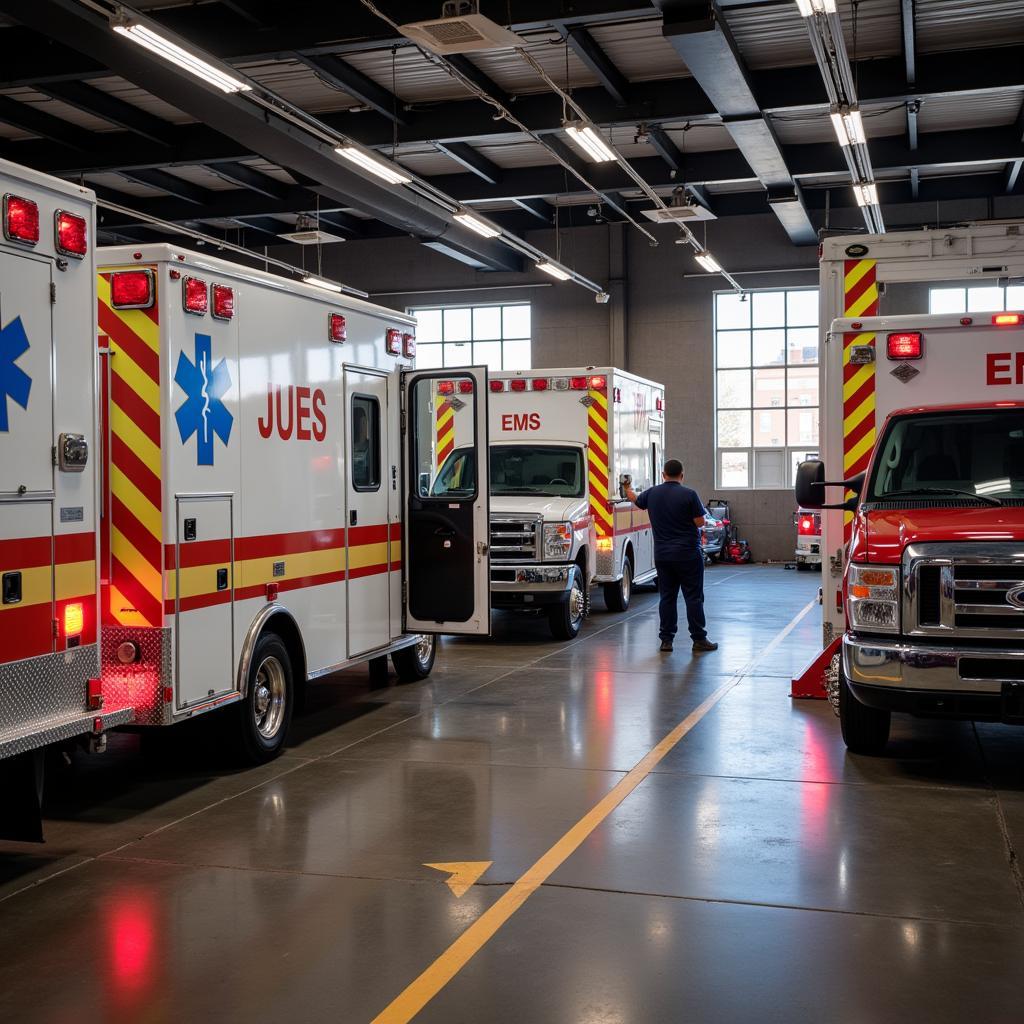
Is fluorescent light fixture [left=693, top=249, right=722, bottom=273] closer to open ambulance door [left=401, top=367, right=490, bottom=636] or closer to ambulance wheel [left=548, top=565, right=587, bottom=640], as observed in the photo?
ambulance wheel [left=548, top=565, right=587, bottom=640]

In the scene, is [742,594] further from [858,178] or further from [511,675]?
[511,675]

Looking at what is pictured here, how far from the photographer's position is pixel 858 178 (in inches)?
702

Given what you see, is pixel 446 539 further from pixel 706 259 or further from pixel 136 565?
pixel 706 259

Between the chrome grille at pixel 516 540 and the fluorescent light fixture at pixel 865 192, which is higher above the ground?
the fluorescent light fixture at pixel 865 192

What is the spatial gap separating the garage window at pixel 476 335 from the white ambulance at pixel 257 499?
1946cm

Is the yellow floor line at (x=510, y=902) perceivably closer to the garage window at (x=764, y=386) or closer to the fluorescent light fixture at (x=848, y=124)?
the fluorescent light fixture at (x=848, y=124)

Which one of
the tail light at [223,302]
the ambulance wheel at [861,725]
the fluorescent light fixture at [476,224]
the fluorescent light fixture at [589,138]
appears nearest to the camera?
the tail light at [223,302]

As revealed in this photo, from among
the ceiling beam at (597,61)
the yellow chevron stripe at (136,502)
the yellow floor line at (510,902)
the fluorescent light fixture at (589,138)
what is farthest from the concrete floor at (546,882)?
the ceiling beam at (597,61)

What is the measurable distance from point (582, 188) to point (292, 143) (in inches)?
293

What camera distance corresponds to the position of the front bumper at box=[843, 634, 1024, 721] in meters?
6.87

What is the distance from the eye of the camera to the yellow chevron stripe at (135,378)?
6.99 meters

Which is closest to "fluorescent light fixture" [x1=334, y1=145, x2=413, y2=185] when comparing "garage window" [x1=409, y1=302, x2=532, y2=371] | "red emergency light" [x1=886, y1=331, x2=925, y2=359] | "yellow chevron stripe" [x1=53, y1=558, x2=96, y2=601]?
"red emergency light" [x1=886, y1=331, x2=925, y2=359]

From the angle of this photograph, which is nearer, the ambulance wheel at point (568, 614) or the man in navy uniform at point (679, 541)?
the man in navy uniform at point (679, 541)

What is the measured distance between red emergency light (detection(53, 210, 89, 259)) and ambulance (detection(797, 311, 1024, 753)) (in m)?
4.70
